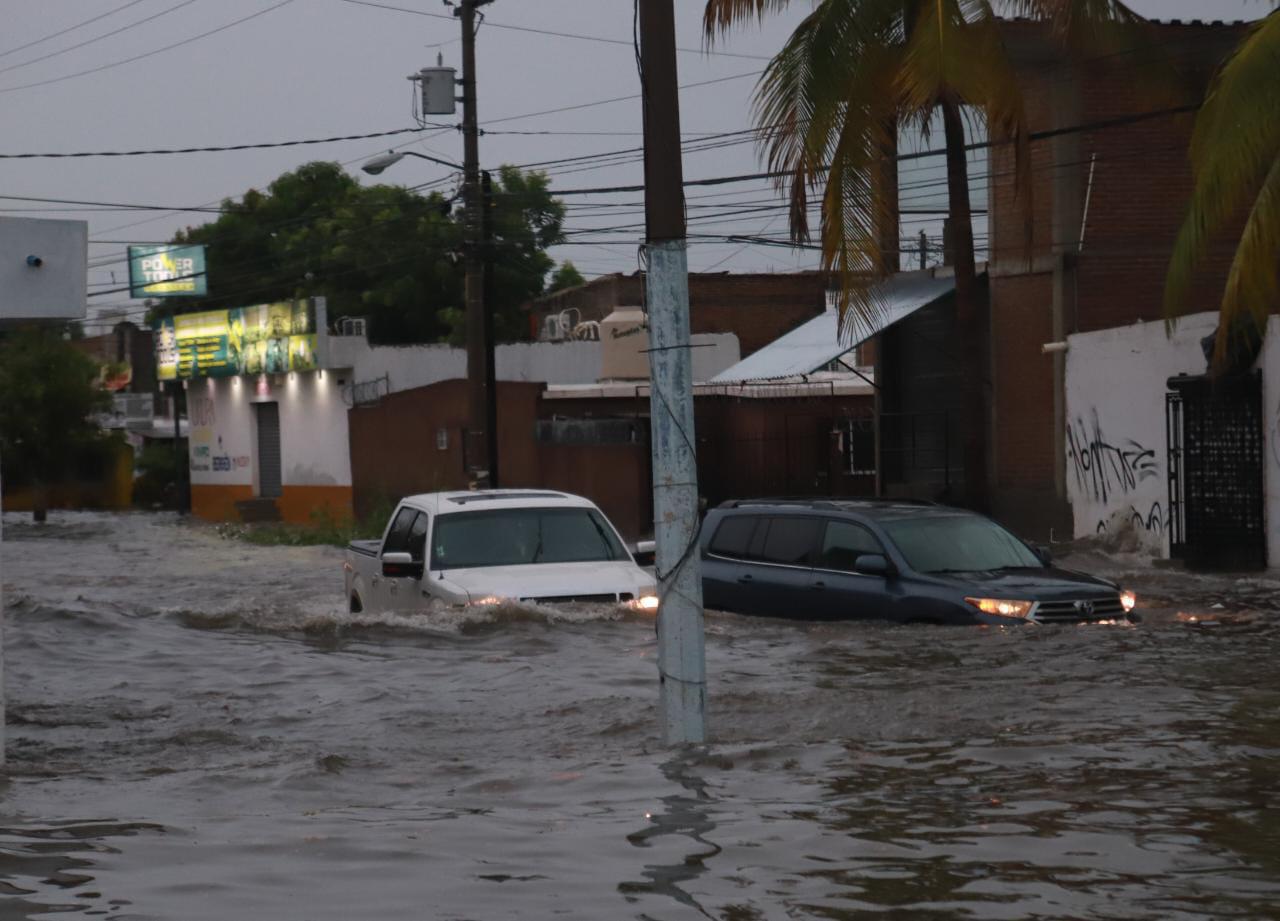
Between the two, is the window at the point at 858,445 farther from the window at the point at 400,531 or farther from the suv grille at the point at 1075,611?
the suv grille at the point at 1075,611

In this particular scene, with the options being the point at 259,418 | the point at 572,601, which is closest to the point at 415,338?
the point at 259,418

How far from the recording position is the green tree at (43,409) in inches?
2084

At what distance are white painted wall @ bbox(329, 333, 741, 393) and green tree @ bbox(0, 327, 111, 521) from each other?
14.4 meters

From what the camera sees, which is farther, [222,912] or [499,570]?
[499,570]

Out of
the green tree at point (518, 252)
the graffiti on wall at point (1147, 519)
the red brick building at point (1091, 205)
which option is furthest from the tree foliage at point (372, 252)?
the graffiti on wall at point (1147, 519)

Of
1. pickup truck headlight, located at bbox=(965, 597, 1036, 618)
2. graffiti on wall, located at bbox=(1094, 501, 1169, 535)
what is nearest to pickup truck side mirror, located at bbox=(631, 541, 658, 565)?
pickup truck headlight, located at bbox=(965, 597, 1036, 618)

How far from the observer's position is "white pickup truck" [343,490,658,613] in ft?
48.3

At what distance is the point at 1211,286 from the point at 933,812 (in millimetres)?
19858

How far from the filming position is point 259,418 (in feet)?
164

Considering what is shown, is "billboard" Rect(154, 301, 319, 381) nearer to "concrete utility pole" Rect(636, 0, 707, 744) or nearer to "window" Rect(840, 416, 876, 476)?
"window" Rect(840, 416, 876, 476)

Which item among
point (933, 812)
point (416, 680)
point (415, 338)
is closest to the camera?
point (933, 812)

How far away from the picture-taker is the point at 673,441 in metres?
8.99

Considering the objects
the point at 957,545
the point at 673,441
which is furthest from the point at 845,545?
the point at 673,441

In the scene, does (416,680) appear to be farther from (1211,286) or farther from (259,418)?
(259,418)
